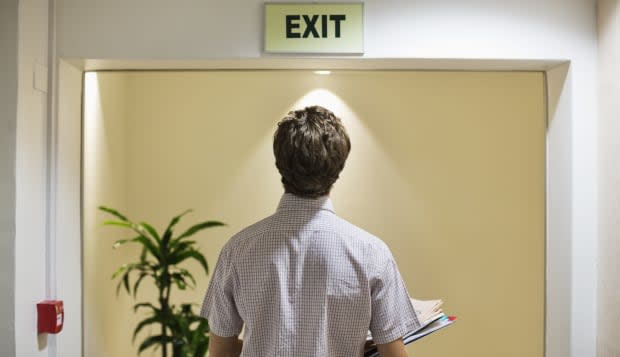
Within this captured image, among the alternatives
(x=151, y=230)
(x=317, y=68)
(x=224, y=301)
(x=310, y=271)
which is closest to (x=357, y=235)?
(x=310, y=271)

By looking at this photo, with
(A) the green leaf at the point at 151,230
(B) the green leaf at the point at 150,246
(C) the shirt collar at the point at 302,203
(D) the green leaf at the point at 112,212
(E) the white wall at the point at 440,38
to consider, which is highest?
(E) the white wall at the point at 440,38

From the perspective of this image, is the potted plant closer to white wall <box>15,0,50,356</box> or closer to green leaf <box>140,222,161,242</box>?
green leaf <box>140,222,161,242</box>

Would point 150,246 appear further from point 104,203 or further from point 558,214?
point 558,214

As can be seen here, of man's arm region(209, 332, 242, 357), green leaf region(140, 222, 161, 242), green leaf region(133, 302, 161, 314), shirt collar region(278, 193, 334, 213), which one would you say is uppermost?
shirt collar region(278, 193, 334, 213)

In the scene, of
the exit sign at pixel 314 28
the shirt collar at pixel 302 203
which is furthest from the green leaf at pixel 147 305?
the shirt collar at pixel 302 203

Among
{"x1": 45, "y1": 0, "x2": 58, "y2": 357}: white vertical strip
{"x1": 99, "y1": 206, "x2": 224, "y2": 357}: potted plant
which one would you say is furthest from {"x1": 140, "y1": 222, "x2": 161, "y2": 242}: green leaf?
{"x1": 45, "y1": 0, "x2": 58, "y2": 357}: white vertical strip

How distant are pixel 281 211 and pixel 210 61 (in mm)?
1014

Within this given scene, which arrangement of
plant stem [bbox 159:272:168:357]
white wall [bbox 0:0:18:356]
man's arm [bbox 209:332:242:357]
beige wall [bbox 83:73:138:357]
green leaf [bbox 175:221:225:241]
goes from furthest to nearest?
1. plant stem [bbox 159:272:168:357]
2. green leaf [bbox 175:221:225:241]
3. beige wall [bbox 83:73:138:357]
4. white wall [bbox 0:0:18:356]
5. man's arm [bbox 209:332:242:357]

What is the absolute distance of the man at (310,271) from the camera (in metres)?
1.38

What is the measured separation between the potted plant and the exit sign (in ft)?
4.06

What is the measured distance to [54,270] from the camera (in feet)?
7.59

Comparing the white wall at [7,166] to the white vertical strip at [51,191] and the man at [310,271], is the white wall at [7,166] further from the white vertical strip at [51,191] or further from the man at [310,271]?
the man at [310,271]

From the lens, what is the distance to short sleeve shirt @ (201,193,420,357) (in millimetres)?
1382

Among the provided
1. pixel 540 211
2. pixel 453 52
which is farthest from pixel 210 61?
pixel 540 211
